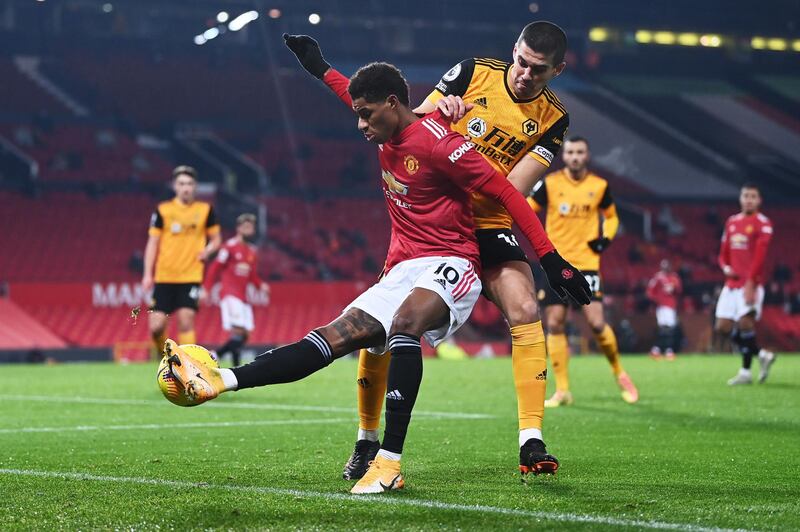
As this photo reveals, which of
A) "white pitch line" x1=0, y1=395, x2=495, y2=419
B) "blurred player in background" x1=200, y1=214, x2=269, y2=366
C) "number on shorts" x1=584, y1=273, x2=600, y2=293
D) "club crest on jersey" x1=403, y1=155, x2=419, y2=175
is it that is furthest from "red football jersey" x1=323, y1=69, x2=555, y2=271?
"blurred player in background" x1=200, y1=214, x2=269, y2=366

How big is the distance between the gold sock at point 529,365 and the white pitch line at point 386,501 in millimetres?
952

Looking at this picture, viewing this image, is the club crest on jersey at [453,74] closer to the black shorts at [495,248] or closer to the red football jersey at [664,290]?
the black shorts at [495,248]

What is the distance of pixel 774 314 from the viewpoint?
1250 inches

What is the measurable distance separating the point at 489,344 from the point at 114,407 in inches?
709

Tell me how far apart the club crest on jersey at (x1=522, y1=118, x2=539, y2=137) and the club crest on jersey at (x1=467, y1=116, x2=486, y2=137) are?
20 centimetres

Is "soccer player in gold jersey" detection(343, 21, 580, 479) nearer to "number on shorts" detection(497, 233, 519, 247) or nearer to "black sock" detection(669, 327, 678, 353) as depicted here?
"number on shorts" detection(497, 233, 519, 247)

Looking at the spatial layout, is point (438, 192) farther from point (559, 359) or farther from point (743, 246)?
point (743, 246)

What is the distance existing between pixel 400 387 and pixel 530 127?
1687 mm

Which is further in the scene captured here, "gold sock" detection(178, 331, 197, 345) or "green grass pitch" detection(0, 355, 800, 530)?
"gold sock" detection(178, 331, 197, 345)

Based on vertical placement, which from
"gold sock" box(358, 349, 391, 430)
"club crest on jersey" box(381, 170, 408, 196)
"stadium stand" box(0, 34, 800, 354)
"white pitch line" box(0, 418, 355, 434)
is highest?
"stadium stand" box(0, 34, 800, 354)

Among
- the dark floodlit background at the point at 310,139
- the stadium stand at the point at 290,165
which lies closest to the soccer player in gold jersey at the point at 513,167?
the dark floodlit background at the point at 310,139

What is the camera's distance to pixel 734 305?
14.5 metres

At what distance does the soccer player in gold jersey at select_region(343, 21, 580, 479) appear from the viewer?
5586 mm

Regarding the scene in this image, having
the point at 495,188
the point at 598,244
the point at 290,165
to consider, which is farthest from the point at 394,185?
the point at 290,165
